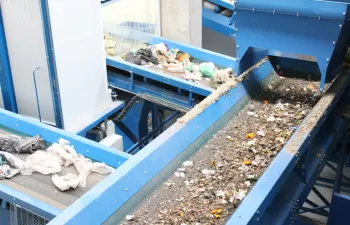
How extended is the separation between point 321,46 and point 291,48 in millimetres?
189

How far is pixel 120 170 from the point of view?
87.1 inches

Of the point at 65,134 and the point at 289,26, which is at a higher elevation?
the point at 289,26

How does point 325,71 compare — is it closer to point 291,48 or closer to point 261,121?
point 291,48

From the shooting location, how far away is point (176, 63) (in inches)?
193

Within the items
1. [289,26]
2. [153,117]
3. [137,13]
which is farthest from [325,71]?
[137,13]

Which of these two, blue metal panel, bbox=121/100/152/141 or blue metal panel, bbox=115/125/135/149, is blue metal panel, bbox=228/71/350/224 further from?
blue metal panel, bbox=115/125/135/149

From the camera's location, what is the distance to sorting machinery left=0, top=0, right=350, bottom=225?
2.26 m

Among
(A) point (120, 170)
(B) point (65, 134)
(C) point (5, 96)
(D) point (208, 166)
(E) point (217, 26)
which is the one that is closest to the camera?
(A) point (120, 170)

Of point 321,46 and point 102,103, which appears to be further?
point 102,103

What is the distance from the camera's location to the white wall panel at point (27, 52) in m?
3.65

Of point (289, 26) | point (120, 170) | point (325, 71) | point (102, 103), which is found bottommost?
point (102, 103)

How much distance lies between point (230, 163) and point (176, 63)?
251 cm

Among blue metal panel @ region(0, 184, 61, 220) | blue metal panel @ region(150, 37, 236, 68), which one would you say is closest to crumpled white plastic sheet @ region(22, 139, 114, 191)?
blue metal panel @ region(0, 184, 61, 220)

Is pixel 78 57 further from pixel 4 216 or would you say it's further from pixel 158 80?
pixel 4 216
